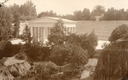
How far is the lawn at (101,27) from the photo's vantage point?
24.7 meters

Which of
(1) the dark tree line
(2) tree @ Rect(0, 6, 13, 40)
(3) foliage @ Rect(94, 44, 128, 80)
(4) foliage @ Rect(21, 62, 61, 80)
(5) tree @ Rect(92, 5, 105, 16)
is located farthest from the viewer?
(5) tree @ Rect(92, 5, 105, 16)

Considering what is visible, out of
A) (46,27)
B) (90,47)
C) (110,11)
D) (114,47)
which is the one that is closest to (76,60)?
(90,47)

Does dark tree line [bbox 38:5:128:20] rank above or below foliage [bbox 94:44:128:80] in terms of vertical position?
above

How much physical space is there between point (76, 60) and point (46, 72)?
7.57 ft

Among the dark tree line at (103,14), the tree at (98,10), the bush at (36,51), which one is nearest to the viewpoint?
the bush at (36,51)

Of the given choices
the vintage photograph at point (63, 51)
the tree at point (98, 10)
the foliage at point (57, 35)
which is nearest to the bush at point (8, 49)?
the vintage photograph at point (63, 51)

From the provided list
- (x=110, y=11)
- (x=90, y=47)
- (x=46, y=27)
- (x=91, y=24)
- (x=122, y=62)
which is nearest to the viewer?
(x=122, y=62)

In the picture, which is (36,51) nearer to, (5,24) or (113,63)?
(5,24)

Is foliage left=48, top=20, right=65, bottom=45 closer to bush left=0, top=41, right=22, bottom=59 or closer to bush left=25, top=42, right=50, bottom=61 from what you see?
bush left=25, top=42, right=50, bottom=61

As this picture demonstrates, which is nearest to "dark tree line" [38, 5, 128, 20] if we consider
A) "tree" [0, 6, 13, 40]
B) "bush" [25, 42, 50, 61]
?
"bush" [25, 42, 50, 61]

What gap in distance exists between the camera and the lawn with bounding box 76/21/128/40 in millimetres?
24656

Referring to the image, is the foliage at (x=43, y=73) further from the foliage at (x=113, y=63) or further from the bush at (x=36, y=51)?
the foliage at (x=113, y=63)

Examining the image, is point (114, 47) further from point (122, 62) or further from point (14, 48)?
point (14, 48)

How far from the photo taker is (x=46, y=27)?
64.0 feet
